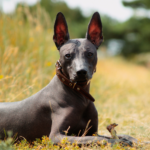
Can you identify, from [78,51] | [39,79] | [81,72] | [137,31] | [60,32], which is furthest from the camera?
[137,31]

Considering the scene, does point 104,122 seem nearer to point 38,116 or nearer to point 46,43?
point 38,116

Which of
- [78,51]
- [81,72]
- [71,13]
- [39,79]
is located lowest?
[39,79]

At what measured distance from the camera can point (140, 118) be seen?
4262mm

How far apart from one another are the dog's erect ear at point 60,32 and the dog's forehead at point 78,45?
101mm

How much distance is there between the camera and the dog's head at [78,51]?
2.42 m

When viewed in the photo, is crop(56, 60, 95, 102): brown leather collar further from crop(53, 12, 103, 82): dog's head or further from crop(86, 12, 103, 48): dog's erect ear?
crop(86, 12, 103, 48): dog's erect ear

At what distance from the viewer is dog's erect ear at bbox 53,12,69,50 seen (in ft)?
9.00

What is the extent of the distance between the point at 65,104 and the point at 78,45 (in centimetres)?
66

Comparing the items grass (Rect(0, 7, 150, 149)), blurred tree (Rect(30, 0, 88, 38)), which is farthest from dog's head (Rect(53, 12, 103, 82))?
blurred tree (Rect(30, 0, 88, 38))

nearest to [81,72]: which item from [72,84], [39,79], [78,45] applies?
[72,84]

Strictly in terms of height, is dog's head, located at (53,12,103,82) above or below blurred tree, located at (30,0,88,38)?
below

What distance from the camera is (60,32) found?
279 centimetres

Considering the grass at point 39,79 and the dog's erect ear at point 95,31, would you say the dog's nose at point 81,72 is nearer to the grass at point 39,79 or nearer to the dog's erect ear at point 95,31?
the dog's erect ear at point 95,31

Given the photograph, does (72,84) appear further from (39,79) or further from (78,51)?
(39,79)
